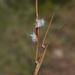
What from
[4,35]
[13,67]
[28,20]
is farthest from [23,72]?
[28,20]

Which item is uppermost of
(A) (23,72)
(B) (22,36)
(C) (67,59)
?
(A) (23,72)

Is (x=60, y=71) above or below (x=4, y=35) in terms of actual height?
below

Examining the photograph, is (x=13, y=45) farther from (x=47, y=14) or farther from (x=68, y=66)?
(x=47, y=14)

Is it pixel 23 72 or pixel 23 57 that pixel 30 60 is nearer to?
pixel 23 57

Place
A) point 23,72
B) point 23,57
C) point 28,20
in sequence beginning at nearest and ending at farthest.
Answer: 1. point 23,72
2. point 23,57
3. point 28,20

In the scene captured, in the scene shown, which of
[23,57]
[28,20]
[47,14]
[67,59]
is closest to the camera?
[23,57]

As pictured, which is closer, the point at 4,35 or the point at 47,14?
→ the point at 4,35
